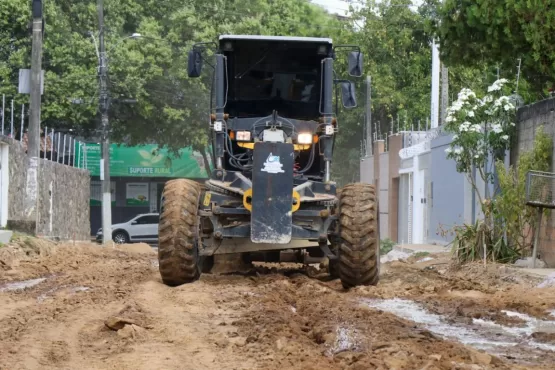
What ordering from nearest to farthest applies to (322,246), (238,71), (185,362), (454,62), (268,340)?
(185,362), (268,340), (322,246), (238,71), (454,62)

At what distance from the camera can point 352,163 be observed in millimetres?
54969

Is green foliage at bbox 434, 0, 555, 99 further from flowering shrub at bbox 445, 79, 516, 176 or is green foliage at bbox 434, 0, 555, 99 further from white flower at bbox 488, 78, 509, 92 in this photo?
flowering shrub at bbox 445, 79, 516, 176

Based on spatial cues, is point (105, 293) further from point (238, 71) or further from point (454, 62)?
point (454, 62)

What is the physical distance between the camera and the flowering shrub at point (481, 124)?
68.8ft

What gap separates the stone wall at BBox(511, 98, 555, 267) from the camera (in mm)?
18391

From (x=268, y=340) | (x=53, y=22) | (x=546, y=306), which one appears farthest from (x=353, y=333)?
(x=53, y=22)

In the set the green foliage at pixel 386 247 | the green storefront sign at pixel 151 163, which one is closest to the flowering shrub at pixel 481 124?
the green foliage at pixel 386 247

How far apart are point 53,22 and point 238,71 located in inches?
1090

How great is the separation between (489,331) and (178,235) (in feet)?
15.8

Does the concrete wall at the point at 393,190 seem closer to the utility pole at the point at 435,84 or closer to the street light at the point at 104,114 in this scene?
the utility pole at the point at 435,84

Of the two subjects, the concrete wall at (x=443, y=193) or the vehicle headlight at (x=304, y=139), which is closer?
the vehicle headlight at (x=304, y=139)

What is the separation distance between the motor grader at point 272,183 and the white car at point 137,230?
31.5 metres

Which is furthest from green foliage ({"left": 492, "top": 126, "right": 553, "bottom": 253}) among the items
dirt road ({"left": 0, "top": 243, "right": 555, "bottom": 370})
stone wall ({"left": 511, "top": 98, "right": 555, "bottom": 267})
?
dirt road ({"left": 0, "top": 243, "right": 555, "bottom": 370})

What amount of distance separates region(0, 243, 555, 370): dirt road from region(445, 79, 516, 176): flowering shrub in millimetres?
5369
